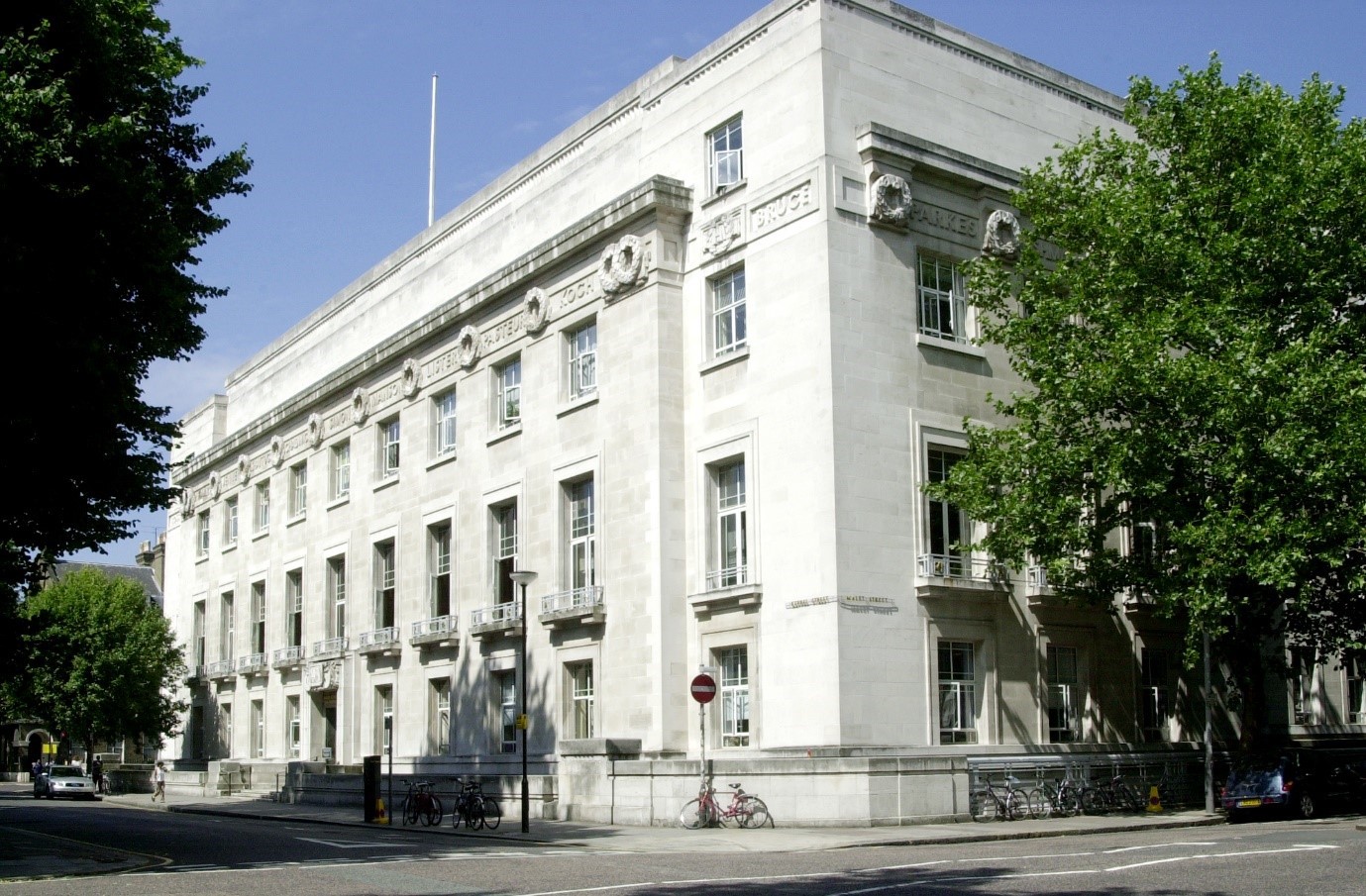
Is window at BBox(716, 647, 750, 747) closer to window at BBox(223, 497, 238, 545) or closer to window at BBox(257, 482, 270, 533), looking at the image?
window at BBox(257, 482, 270, 533)

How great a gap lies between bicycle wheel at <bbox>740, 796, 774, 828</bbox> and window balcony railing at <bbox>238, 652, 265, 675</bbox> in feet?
102

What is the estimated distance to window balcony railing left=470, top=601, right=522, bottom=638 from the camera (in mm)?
36969

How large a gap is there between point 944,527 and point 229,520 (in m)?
38.0

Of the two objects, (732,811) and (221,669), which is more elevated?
(221,669)

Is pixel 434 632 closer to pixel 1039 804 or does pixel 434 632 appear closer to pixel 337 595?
pixel 337 595

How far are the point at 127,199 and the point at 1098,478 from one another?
17767 millimetres

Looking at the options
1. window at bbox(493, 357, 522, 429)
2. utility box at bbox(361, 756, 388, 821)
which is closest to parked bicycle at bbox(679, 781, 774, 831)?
utility box at bbox(361, 756, 388, 821)

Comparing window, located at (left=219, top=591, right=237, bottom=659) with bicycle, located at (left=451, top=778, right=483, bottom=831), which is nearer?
bicycle, located at (left=451, top=778, right=483, bottom=831)

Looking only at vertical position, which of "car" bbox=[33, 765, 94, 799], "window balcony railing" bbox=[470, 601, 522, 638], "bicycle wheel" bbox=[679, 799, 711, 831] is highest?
"window balcony railing" bbox=[470, 601, 522, 638]

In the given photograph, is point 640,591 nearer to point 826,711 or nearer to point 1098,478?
point 826,711

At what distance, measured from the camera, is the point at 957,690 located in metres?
30.6

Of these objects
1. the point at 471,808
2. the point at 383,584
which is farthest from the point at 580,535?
the point at 383,584

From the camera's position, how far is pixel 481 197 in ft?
147

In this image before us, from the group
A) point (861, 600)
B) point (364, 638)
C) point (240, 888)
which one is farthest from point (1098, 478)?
point (364, 638)
